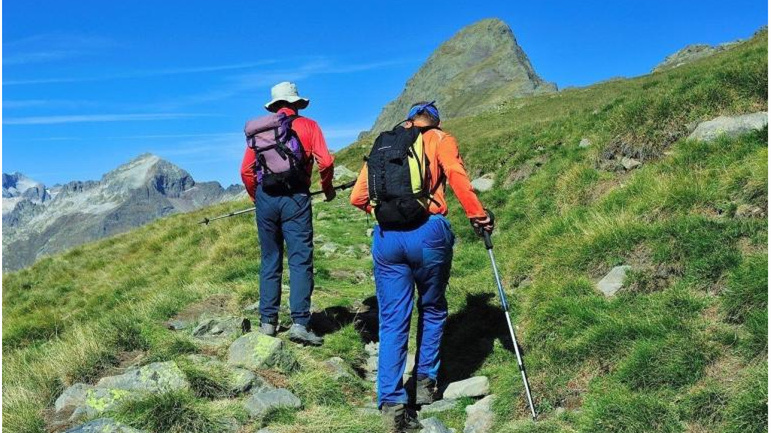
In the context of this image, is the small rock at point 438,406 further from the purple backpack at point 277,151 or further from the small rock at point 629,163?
the small rock at point 629,163

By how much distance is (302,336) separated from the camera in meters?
8.37

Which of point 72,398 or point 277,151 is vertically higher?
point 277,151

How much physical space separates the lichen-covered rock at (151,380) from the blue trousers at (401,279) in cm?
210

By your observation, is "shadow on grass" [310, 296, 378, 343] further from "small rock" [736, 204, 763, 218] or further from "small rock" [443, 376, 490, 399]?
"small rock" [736, 204, 763, 218]

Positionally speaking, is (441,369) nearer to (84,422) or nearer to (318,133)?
(318,133)

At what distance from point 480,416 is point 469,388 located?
0.63m

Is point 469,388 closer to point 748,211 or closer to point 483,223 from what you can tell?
point 483,223

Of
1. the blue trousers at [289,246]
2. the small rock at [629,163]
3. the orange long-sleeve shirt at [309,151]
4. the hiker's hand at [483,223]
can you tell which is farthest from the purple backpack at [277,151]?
the small rock at [629,163]

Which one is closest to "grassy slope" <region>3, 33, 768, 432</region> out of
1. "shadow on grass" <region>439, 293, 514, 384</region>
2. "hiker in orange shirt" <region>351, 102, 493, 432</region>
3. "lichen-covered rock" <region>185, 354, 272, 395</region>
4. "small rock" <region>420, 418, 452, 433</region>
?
"shadow on grass" <region>439, 293, 514, 384</region>

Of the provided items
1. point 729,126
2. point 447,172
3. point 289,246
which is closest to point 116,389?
point 289,246

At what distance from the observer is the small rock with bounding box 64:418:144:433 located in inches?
210

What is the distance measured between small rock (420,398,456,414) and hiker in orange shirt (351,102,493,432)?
0.62 meters

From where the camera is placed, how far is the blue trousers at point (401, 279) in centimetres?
636

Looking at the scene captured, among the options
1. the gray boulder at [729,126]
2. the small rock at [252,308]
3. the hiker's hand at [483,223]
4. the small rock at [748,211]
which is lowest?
the small rock at [252,308]
